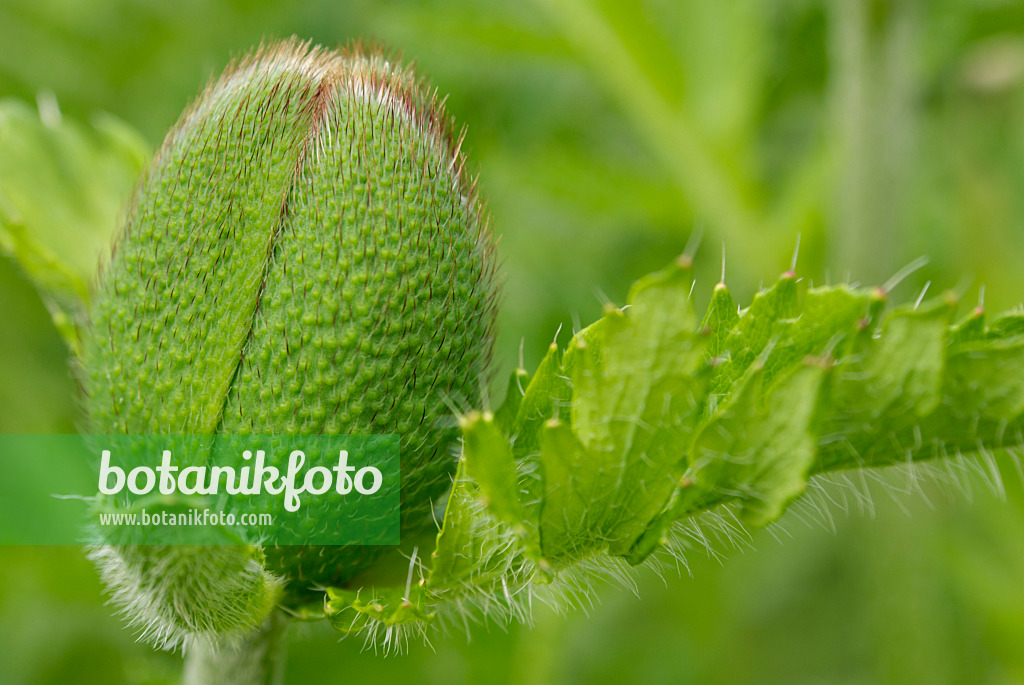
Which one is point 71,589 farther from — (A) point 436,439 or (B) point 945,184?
(B) point 945,184

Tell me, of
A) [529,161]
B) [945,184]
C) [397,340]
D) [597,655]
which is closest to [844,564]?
[597,655]

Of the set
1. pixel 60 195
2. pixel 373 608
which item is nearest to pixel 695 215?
pixel 60 195

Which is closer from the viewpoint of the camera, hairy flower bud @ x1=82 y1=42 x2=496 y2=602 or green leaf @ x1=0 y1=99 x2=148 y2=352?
hairy flower bud @ x1=82 y1=42 x2=496 y2=602
